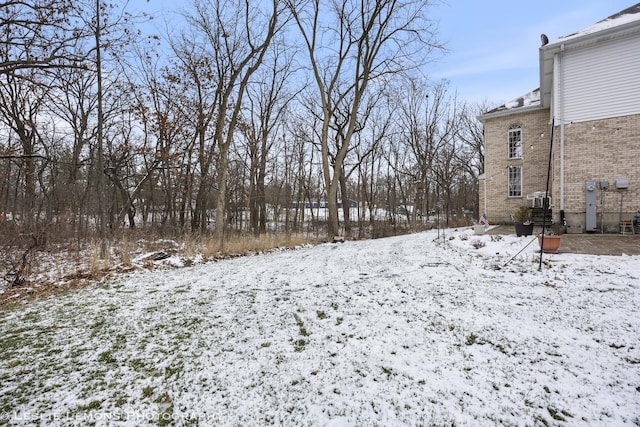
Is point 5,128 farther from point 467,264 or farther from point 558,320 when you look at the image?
point 558,320

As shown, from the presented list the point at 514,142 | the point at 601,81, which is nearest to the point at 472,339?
the point at 601,81

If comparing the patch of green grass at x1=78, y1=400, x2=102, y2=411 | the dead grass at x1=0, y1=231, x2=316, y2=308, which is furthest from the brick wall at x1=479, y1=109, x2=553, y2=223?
the patch of green grass at x1=78, y1=400, x2=102, y2=411

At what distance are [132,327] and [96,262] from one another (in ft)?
12.4

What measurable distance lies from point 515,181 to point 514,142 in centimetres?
183

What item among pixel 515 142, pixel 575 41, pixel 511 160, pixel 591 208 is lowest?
pixel 591 208

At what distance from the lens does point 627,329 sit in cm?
263

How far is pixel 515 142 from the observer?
547 inches

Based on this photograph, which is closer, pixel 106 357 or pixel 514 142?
pixel 106 357

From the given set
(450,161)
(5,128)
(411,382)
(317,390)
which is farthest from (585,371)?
(450,161)

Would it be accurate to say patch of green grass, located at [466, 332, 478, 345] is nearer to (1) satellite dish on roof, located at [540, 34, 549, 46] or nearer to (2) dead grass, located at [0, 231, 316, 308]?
(2) dead grass, located at [0, 231, 316, 308]

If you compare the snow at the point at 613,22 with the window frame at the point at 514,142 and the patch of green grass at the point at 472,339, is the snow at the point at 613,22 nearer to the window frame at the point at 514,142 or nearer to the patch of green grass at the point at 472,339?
the window frame at the point at 514,142

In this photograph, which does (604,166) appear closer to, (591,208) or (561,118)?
(591,208)

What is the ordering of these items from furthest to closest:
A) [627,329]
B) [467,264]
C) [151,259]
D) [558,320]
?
[151,259], [467,264], [558,320], [627,329]

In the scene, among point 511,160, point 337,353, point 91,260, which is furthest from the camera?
point 511,160
